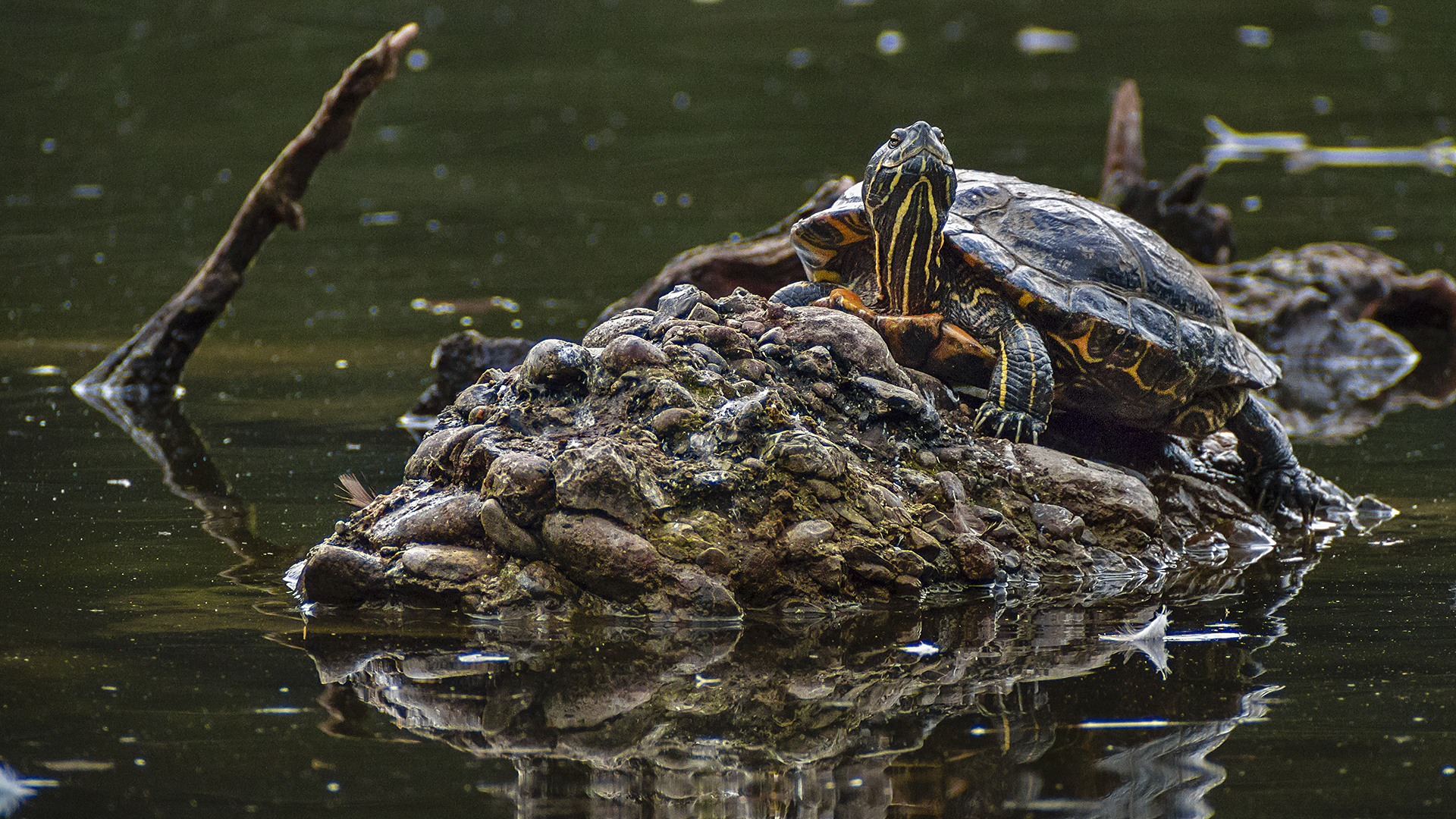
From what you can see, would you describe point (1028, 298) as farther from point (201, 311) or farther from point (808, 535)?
point (201, 311)

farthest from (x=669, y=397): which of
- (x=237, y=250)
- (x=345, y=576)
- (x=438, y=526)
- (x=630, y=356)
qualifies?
(x=237, y=250)

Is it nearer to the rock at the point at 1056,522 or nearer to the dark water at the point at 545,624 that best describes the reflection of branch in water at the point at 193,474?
the dark water at the point at 545,624

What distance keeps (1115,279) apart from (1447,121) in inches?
402

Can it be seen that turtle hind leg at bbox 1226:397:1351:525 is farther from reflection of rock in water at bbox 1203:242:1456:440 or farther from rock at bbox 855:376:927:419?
reflection of rock in water at bbox 1203:242:1456:440

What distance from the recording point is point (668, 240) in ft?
29.6

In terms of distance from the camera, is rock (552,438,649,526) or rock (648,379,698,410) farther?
rock (648,379,698,410)

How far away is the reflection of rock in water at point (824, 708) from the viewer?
84.9 inches

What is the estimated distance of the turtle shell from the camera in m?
3.83

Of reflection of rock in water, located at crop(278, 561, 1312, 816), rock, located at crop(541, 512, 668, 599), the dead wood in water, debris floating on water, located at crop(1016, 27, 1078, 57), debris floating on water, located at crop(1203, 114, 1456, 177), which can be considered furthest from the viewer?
debris floating on water, located at crop(1016, 27, 1078, 57)

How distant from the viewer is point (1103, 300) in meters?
3.86

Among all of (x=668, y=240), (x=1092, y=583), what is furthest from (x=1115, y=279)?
(x=668, y=240)

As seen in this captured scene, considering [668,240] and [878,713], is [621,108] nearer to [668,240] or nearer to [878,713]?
[668,240]

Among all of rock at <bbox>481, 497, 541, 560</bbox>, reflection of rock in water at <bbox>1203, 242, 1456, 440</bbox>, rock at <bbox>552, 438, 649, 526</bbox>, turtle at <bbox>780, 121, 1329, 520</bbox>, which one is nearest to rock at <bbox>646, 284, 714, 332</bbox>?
turtle at <bbox>780, 121, 1329, 520</bbox>

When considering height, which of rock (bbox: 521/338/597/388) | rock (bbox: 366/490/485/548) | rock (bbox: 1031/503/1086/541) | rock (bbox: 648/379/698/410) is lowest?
rock (bbox: 1031/503/1086/541)
